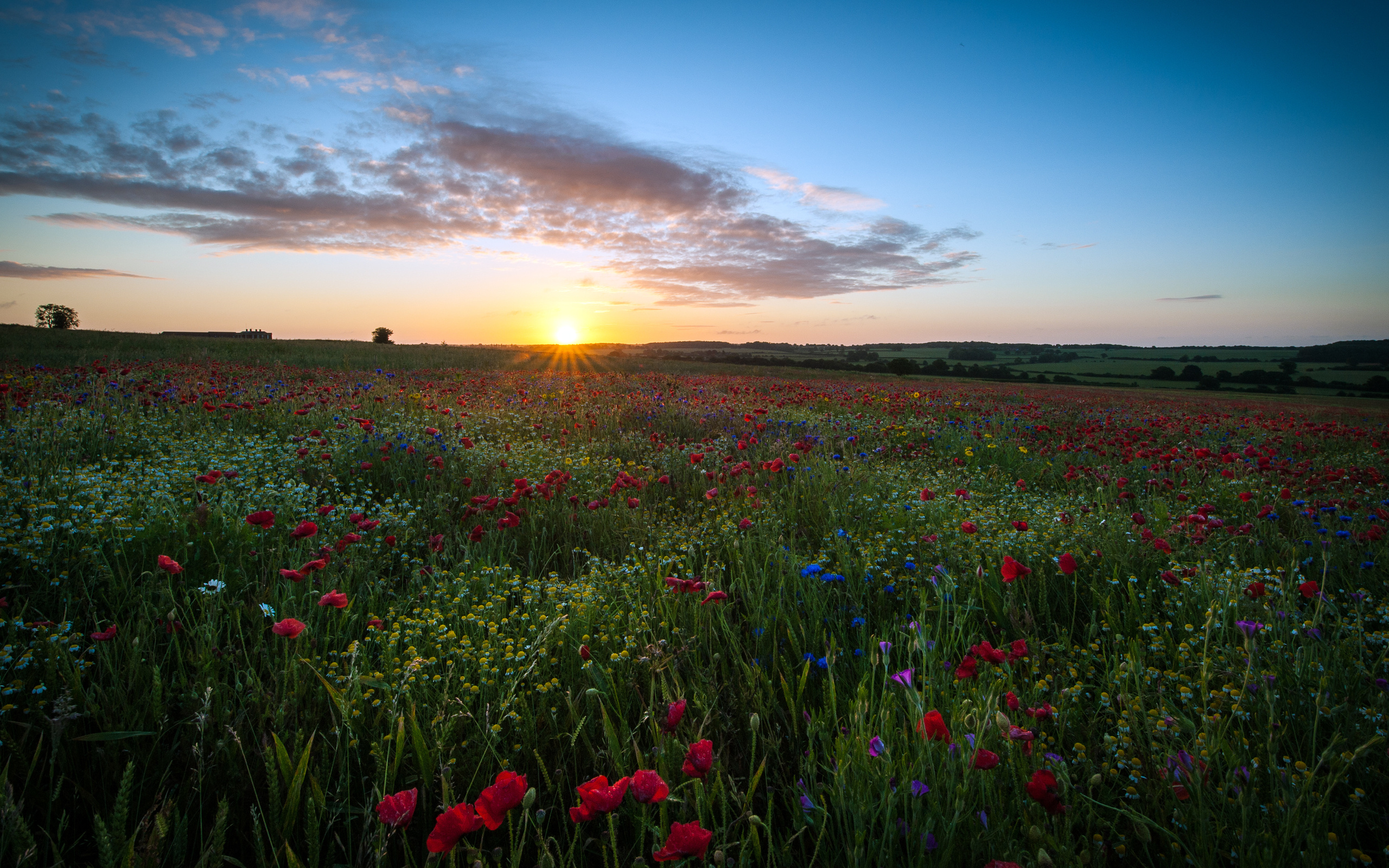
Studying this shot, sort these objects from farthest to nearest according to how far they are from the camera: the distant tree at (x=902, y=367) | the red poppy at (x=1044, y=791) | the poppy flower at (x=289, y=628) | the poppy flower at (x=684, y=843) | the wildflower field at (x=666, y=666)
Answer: the distant tree at (x=902, y=367) → the poppy flower at (x=289, y=628) → the wildflower field at (x=666, y=666) → the red poppy at (x=1044, y=791) → the poppy flower at (x=684, y=843)

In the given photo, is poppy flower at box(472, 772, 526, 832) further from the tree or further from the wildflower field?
the tree

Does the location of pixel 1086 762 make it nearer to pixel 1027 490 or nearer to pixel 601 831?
pixel 601 831

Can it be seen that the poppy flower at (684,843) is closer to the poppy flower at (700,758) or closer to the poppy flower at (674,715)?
the poppy flower at (700,758)

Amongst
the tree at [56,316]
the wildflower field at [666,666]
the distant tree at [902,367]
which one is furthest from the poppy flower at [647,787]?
the tree at [56,316]

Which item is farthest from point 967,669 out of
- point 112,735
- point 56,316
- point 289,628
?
point 56,316

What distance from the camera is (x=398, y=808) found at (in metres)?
1.24

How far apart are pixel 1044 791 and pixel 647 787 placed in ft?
3.26

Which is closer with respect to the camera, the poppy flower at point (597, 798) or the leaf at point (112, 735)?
the poppy flower at point (597, 798)

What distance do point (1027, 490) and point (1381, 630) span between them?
318 cm

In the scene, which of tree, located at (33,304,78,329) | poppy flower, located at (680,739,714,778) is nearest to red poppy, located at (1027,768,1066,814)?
poppy flower, located at (680,739,714,778)

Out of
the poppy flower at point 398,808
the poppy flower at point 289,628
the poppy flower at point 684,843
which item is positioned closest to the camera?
the poppy flower at point 684,843

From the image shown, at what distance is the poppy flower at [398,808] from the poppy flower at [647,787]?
0.47m

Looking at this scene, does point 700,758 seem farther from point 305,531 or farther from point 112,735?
point 305,531

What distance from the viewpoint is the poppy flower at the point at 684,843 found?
108 centimetres
